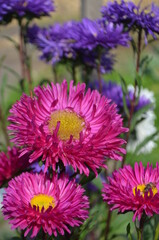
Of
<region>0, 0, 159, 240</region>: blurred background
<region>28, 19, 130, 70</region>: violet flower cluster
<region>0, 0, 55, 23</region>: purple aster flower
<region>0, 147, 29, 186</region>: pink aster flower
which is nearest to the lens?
<region>0, 147, 29, 186</region>: pink aster flower

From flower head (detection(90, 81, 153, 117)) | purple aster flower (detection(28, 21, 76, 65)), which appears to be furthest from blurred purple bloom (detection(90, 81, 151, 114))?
purple aster flower (detection(28, 21, 76, 65))

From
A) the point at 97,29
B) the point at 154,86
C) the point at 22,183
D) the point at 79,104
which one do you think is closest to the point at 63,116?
the point at 79,104

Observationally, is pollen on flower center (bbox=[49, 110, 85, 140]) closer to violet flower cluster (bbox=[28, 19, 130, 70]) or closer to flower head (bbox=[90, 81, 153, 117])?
violet flower cluster (bbox=[28, 19, 130, 70])

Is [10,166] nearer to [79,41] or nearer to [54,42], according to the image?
[79,41]

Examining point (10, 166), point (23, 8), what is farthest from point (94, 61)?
point (10, 166)

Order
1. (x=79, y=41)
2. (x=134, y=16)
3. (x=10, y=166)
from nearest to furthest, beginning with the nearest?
(x=10, y=166), (x=134, y=16), (x=79, y=41)

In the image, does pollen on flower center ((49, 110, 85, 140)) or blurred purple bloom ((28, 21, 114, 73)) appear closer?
pollen on flower center ((49, 110, 85, 140))

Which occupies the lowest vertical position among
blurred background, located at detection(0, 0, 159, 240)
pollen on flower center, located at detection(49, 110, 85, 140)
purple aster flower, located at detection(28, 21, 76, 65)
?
pollen on flower center, located at detection(49, 110, 85, 140)
